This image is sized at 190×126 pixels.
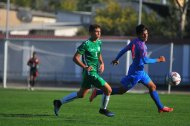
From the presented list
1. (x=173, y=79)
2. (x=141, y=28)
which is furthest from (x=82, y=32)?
(x=141, y=28)

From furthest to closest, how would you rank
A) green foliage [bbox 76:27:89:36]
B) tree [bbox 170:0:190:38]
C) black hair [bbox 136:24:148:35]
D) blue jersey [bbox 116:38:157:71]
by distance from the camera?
green foliage [bbox 76:27:89:36] < tree [bbox 170:0:190:38] < blue jersey [bbox 116:38:157:71] < black hair [bbox 136:24:148:35]

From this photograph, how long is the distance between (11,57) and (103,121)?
32.3 metres

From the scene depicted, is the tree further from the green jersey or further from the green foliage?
the green jersey

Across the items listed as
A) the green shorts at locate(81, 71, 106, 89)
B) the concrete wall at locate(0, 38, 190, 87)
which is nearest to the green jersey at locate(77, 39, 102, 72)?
the green shorts at locate(81, 71, 106, 89)

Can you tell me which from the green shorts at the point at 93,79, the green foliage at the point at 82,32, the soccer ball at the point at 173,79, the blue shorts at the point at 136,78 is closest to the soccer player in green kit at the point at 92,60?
the green shorts at the point at 93,79

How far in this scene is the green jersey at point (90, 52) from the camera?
619 inches

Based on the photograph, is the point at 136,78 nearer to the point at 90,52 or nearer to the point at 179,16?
the point at 90,52

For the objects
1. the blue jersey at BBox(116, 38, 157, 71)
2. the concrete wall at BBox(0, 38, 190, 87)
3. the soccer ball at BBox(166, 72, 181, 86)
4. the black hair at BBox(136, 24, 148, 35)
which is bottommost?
the concrete wall at BBox(0, 38, 190, 87)

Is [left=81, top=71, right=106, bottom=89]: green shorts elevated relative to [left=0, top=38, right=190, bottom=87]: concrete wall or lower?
elevated

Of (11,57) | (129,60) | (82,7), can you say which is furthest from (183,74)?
(82,7)

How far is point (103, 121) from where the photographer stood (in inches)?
579

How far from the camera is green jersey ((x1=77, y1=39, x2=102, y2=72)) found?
Result: 1573 centimetres

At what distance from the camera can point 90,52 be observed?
621 inches

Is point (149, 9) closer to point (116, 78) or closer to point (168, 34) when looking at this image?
point (168, 34)
